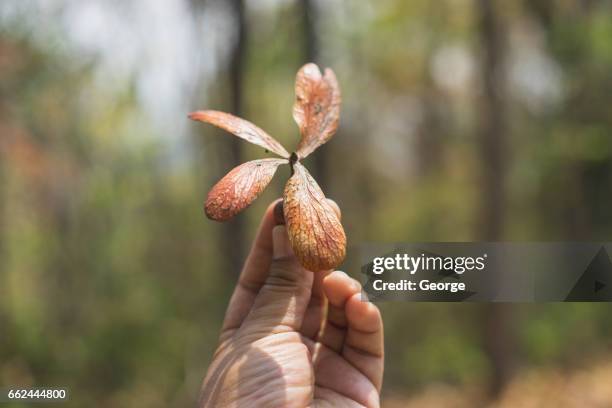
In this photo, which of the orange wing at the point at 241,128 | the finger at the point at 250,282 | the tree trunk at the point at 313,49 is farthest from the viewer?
the tree trunk at the point at 313,49

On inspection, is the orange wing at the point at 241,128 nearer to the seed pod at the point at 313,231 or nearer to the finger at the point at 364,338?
the seed pod at the point at 313,231

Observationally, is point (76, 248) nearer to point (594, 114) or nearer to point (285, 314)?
point (285, 314)

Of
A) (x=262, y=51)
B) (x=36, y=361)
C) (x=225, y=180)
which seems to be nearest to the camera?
(x=225, y=180)

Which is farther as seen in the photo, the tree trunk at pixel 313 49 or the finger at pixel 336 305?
the tree trunk at pixel 313 49

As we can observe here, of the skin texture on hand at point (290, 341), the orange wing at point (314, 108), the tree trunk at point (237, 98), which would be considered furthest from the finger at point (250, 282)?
the tree trunk at point (237, 98)

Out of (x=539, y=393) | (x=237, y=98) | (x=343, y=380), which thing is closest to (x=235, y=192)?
(x=343, y=380)

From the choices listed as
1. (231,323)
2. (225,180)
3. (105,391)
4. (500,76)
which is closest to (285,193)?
(225,180)
